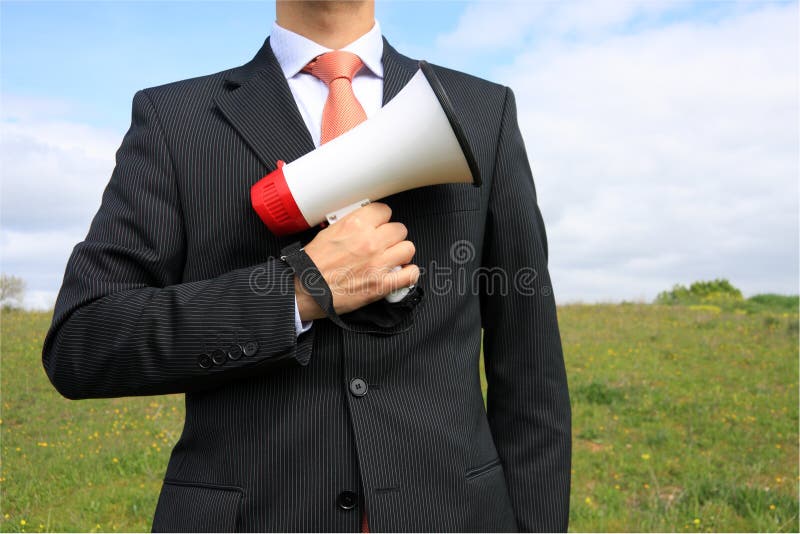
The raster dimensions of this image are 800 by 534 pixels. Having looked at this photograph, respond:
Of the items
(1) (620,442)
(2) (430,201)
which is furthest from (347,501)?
(1) (620,442)

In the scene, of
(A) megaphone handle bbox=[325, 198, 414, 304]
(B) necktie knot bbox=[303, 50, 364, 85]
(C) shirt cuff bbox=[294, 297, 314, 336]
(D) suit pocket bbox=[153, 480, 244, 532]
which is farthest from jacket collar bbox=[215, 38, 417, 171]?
(D) suit pocket bbox=[153, 480, 244, 532]

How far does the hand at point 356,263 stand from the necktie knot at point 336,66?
463 mm

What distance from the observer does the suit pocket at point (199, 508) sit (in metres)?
1.88

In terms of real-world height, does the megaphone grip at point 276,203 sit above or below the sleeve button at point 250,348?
above

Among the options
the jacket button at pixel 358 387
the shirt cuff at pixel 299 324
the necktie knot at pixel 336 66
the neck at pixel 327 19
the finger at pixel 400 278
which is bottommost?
the jacket button at pixel 358 387

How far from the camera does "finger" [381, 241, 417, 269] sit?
1.89 metres

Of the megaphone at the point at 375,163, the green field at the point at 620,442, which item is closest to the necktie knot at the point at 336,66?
the megaphone at the point at 375,163

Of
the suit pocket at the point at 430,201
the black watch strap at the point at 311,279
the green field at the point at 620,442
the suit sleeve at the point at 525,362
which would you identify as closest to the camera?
the black watch strap at the point at 311,279

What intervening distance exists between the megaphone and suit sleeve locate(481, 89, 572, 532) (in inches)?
14.0

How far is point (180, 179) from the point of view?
2.05m

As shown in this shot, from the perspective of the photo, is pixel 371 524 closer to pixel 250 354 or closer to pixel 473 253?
pixel 250 354

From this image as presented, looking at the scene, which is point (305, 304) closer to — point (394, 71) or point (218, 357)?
point (218, 357)

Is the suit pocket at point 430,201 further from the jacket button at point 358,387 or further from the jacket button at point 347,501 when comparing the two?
the jacket button at point 347,501

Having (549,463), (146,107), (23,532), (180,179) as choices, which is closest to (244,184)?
(180,179)
